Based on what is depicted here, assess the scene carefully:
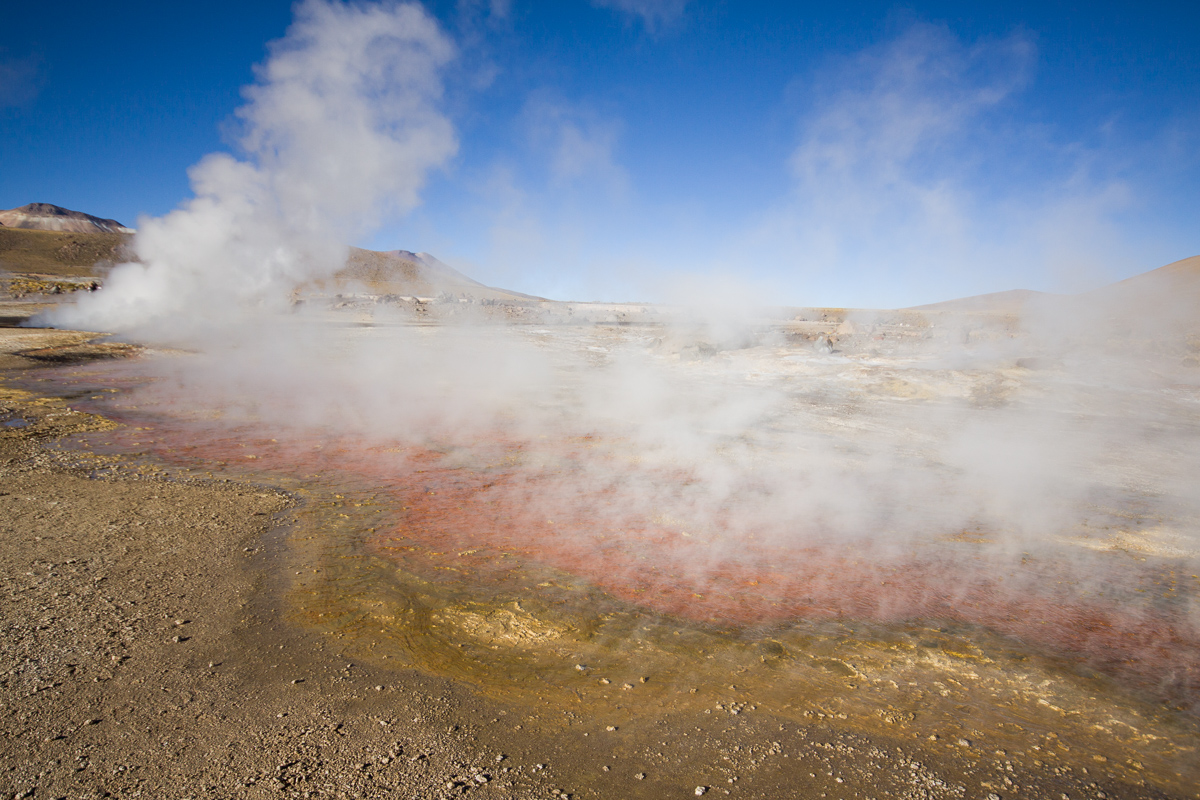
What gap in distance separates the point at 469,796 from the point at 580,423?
808 cm

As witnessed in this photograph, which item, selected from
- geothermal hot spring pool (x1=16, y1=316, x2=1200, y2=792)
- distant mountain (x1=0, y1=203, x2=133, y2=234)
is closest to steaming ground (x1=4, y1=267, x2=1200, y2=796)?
geothermal hot spring pool (x1=16, y1=316, x2=1200, y2=792)

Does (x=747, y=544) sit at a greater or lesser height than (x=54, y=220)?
lesser

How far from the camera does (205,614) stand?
3.57 metres

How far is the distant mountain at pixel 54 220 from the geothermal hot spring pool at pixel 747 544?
166 meters

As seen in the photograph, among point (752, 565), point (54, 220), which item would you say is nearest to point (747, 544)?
point (752, 565)

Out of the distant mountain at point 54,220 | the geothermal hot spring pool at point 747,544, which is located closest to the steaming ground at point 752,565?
the geothermal hot spring pool at point 747,544

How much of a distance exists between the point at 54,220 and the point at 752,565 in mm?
202725

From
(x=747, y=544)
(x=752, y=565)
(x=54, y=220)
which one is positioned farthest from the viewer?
(x=54, y=220)

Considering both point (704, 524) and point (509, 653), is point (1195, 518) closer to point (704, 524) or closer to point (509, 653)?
point (704, 524)

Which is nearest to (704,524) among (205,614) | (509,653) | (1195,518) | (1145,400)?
(509,653)

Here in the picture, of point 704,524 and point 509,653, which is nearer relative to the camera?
point 509,653

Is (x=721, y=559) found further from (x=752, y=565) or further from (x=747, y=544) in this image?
(x=747, y=544)

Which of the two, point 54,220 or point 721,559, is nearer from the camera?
point 721,559

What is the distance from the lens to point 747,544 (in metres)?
5.34
